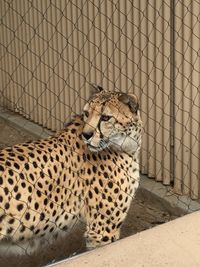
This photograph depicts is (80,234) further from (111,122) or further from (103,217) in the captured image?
(111,122)

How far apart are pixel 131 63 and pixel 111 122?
1.41 metres

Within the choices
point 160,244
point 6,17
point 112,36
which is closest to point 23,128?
point 6,17

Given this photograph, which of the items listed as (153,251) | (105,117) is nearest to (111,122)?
(105,117)

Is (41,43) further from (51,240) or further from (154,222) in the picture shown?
(51,240)

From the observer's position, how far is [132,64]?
4.50 m

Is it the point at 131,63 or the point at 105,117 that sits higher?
the point at 131,63

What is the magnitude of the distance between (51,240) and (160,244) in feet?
2.52

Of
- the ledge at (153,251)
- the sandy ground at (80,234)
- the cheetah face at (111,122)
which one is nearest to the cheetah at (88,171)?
the cheetah face at (111,122)

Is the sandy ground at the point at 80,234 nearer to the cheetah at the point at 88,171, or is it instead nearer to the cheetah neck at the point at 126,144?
the cheetah at the point at 88,171

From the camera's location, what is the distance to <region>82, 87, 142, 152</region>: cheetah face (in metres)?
3.15

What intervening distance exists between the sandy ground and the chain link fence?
7.9 inches

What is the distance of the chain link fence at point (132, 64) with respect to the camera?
4066 millimetres

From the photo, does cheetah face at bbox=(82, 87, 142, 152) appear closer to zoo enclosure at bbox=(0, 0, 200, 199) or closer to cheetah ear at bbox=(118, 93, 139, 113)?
cheetah ear at bbox=(118, 93, 139, 113)

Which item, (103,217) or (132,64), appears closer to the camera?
(103,217)
